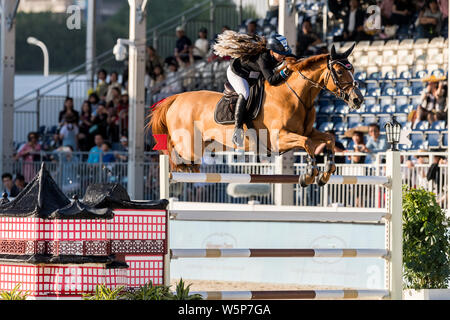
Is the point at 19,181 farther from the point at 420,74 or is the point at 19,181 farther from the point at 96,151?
the point at 420,74

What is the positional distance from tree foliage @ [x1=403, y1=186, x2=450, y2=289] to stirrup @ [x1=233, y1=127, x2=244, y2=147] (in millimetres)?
1465

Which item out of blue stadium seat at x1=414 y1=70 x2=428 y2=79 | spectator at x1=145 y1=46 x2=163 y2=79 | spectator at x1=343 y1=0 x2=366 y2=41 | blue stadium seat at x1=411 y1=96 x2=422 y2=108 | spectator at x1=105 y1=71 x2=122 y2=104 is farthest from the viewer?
spectator at x1=145 y1=46 x2=163 y2=79

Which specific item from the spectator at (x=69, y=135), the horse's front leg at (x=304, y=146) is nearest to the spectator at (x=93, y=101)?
the spectator at (x=69, y=135)

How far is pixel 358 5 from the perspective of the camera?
58.6 feet

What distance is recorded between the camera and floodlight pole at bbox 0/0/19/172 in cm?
1599

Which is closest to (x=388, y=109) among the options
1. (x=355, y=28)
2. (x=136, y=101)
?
(x=355, y=28)

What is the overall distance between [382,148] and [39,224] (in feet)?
27.3

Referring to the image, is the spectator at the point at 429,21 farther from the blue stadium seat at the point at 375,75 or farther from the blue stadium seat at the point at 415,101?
the blue stadium seat at the point at 415,101

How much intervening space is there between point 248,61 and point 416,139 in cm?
604

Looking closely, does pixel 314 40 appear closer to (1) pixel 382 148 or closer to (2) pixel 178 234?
(1) pixel 382 148

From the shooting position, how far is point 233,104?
8.88 m

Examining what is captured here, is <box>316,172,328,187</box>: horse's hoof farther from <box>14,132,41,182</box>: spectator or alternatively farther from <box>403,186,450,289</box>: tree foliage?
<box>14,132,41,182</box>: spectator

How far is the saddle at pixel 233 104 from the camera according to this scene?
872cm

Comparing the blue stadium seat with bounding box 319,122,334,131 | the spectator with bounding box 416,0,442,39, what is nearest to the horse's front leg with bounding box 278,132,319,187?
the blue stadium seat with bounding box 319,122,334,131
